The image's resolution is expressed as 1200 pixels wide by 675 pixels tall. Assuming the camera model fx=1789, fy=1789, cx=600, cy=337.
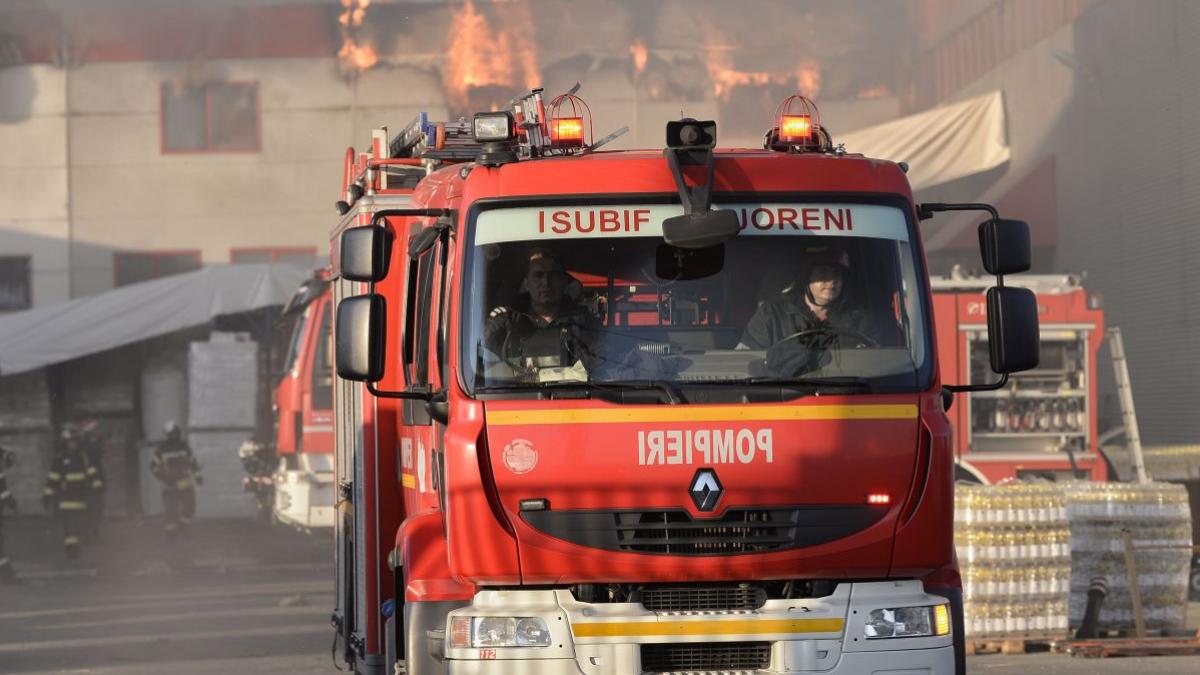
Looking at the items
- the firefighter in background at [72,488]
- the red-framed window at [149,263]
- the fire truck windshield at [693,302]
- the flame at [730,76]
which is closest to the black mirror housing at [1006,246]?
the fire truck windshield at [693,302]

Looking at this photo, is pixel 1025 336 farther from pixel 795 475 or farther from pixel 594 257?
pixel 594 257

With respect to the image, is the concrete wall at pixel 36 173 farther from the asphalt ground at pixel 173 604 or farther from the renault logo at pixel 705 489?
the renault logo at pixel 705 489

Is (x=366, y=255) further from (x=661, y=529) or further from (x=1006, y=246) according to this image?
(x=1006, y=246)

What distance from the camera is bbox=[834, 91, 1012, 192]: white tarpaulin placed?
24938 millimetres

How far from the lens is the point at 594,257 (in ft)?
20.1

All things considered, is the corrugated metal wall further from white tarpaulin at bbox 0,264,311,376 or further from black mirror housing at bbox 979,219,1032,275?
black mirror housing at bbox 979,219,1032,275

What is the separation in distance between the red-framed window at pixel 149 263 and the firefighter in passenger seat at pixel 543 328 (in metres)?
26.3

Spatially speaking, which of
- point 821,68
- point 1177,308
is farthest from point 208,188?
point 1177,308

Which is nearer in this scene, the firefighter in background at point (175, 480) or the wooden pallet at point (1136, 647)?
the wooden pallet at point (1136, 647)

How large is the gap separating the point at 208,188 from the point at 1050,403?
20.0 m

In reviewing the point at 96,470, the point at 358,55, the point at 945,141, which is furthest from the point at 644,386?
the point at 358,55

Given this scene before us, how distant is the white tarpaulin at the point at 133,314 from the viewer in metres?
25.1

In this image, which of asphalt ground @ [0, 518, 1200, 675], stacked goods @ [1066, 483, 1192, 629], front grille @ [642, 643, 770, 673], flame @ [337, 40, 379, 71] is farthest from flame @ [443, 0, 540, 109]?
front grille @ [642, 643, 770, 673]

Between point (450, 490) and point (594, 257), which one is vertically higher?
point (594, 257)
